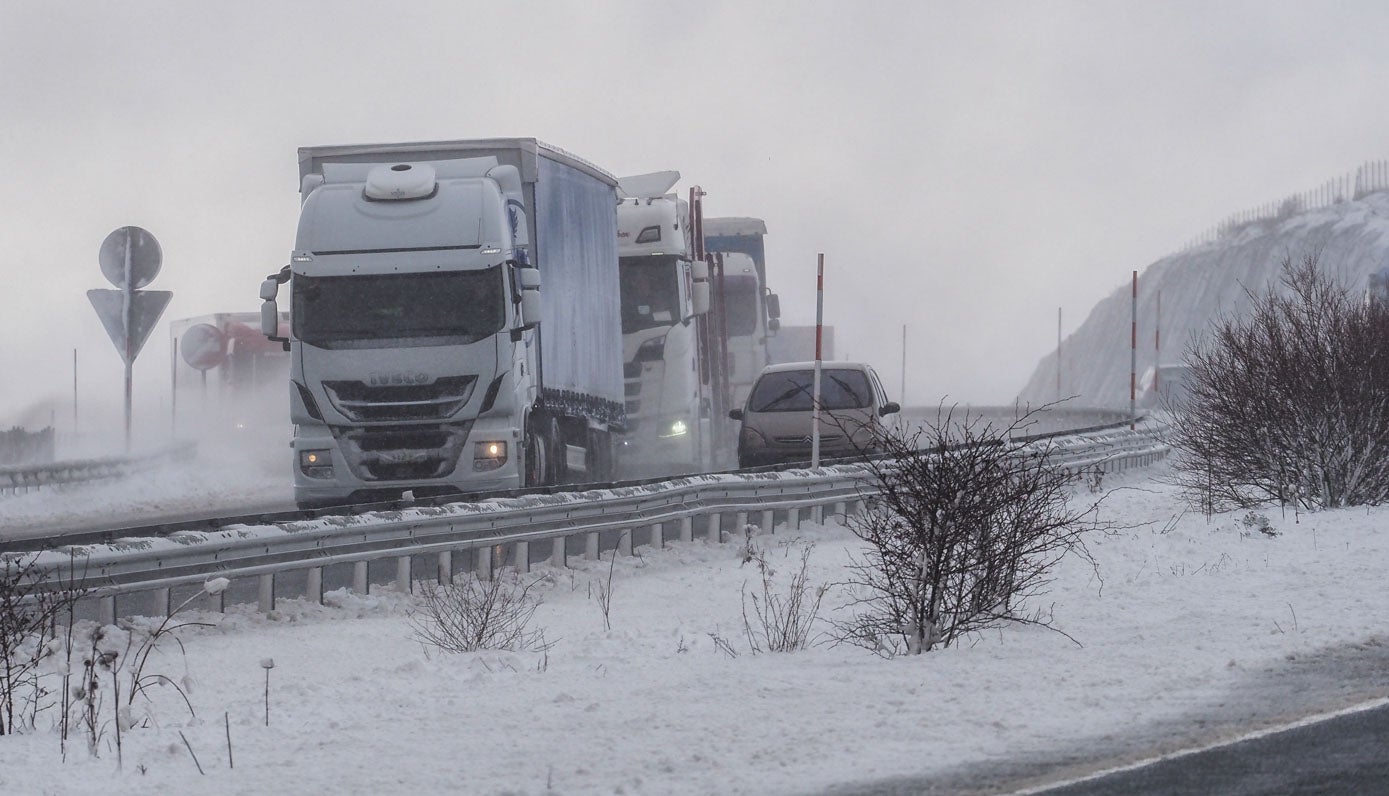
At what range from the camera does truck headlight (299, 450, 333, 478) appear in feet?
57.8

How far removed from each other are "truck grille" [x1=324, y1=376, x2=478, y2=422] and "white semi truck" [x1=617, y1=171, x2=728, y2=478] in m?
7.16

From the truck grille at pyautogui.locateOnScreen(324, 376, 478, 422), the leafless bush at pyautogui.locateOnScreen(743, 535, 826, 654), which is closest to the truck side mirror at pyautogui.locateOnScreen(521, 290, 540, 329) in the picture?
the truck grille at pyautogui.locateOnScreen(324, 376, 478, 422)

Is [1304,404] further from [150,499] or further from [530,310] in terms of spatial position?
[150,499]

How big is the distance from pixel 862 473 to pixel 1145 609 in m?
8.17

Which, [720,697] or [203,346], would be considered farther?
[203,346]

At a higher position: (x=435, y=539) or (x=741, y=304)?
(x=741, y=304)

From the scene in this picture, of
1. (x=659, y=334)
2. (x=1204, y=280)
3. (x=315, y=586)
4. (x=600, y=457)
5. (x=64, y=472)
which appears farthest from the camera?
(x=1204, y=280)

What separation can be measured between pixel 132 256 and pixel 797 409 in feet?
27.1

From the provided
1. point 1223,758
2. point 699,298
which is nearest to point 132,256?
→ point 699,298

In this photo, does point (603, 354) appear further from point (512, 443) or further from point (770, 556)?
point (770, 556)

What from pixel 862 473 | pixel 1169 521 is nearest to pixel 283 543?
pixel 862 473

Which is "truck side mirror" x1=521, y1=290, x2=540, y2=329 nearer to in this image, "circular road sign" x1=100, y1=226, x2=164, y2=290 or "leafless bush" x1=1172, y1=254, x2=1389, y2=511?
"circular road sign" x1=100, y1=226, x2=164, y2=290

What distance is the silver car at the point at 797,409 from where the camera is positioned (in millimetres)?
22453

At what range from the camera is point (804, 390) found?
22.9 meters
